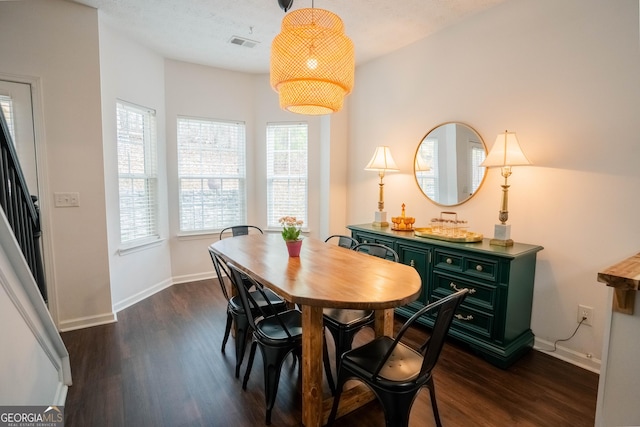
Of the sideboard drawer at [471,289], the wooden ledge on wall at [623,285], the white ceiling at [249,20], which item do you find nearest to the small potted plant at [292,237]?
the sideboard drawer at [471,289]

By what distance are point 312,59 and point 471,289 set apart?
2.05 meters

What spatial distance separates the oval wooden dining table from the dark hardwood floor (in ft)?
0.58

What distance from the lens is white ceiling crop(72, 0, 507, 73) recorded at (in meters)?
2.73

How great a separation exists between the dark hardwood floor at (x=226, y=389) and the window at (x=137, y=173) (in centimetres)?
124

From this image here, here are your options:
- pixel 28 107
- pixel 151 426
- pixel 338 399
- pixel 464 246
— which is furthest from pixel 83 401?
pixel 464 246

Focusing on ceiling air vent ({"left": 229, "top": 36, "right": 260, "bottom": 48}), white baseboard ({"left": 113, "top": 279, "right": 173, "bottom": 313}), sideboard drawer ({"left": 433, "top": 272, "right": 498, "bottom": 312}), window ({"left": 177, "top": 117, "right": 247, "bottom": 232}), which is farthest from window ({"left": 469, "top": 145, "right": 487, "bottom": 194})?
white baseboard ({"left": 113, "top": 279, "right": 173, "bottom": 313})

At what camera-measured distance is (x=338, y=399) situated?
1.70m

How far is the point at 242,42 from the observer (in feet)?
11.4

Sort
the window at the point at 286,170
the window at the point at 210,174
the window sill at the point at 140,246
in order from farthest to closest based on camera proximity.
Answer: the window at the point at 286,170, the window at the point at 210,174, the window sill at the point at 140,246

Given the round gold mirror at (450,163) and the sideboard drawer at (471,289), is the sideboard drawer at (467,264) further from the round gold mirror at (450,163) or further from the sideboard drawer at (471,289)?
the round gold mirror at (450,163)

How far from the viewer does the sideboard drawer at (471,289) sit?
2.36m

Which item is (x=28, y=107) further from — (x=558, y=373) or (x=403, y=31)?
(x=558, y=373)

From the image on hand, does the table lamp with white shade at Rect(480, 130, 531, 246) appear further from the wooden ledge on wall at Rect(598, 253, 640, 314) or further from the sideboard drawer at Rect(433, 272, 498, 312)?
the wooden ledge on wall at Rect(598, 253, 640, 314)

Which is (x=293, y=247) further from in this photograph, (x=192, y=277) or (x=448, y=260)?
(x=192, y=277)
